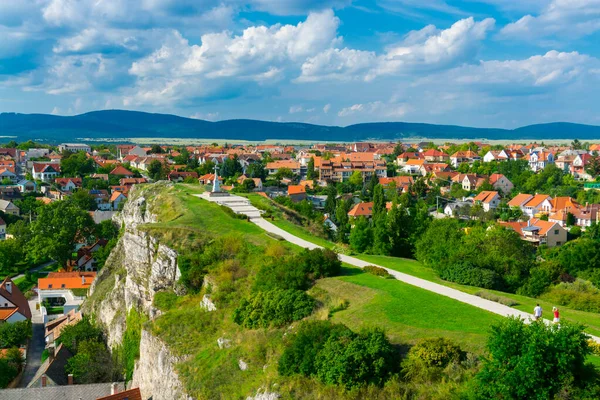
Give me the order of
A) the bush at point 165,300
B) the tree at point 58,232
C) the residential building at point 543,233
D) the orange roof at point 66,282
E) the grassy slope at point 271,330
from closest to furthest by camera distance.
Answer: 1. the grassy slope at point 271,330
2. the bush at point 165,300
3. the orange roof at point 66,282
4. the tree at point 58,232
5. the residential building at point 543,233

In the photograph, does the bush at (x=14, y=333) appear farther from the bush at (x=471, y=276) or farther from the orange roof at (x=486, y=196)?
the orange roof at (x=486, y=196)

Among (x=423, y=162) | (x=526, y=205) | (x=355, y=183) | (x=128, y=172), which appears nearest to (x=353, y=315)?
(x=526, y=205)

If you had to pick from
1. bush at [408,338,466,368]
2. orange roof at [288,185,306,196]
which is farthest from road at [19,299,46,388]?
orange roof at [288,185,306,196]

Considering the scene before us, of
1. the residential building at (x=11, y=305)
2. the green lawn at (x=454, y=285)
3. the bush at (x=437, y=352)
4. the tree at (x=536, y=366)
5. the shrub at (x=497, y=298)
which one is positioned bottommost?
the residential building at (x=11, y=305)

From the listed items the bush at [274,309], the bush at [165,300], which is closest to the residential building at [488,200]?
the bush at [165,300]

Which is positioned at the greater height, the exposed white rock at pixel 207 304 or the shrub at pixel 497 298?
the shrub at pixel 497 298

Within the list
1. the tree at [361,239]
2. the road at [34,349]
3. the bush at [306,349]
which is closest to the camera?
the bush at [306,349]

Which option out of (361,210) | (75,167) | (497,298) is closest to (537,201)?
(361,210)

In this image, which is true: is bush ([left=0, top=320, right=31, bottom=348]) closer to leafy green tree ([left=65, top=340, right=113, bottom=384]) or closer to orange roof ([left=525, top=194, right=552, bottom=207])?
Result: leafy green tree ([left=65, top=340, right=113, bottom=384])
